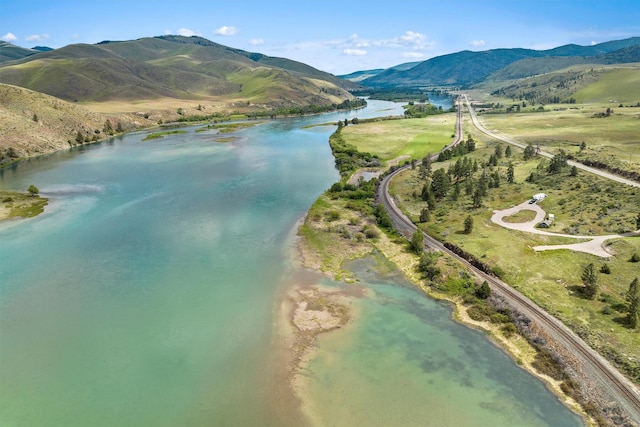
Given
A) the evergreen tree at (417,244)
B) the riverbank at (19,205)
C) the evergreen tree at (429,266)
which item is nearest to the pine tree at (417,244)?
the evergreen tree at (417,244)

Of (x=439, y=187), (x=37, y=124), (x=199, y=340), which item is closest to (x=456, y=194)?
(x=439, y=187)

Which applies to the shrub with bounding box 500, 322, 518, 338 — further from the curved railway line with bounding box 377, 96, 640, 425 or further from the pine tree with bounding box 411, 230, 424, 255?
the pine tree with bounding box 411, 230, 424, 255

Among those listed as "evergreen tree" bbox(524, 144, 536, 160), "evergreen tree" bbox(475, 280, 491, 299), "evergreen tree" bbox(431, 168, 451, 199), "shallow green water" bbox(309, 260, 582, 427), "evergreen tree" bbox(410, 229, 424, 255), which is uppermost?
"evergreen tree" bbox(524, 144, 536, 160)

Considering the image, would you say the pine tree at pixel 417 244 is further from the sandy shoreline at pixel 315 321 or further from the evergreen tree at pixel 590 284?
the evergreen tree at pixel 590 284

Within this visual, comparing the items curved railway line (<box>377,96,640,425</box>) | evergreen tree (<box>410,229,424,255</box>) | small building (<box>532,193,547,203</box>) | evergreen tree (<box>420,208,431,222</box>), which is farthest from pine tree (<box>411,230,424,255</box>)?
small building (<box>532,193,547,203</box>)

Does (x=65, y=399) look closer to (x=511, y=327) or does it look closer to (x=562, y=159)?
(x=511, y=327)

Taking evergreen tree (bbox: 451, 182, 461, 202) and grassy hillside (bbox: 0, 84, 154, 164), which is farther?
grassy hillside (bbox: 0, 84, 154, 164)

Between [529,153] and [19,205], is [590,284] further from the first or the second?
[19,205]
